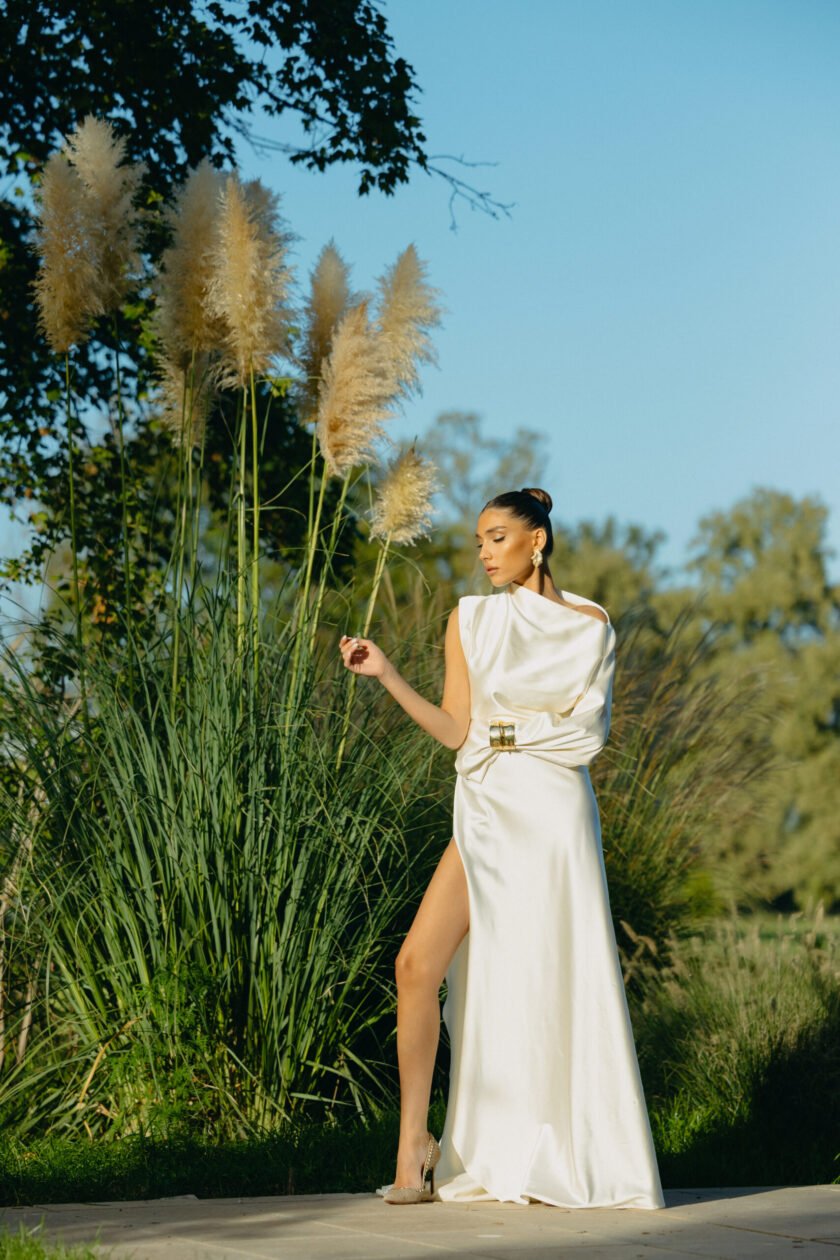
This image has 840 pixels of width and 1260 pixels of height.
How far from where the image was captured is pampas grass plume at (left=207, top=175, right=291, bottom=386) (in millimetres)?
4977

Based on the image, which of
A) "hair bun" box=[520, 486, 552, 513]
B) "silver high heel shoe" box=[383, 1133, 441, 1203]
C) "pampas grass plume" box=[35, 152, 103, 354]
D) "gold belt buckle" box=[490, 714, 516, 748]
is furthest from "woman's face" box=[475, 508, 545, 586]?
"pampas grass plume" box=[35, 152, 103, 354]

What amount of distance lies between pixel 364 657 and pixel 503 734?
1.40 ft

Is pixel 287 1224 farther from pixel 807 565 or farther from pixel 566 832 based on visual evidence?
pixel 807 565

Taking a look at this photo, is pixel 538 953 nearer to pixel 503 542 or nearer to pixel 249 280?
pixel 503 542

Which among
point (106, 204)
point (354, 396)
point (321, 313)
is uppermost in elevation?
point (106, 204)

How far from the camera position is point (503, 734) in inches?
149

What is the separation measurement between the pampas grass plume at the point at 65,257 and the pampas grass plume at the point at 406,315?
1.03 meters

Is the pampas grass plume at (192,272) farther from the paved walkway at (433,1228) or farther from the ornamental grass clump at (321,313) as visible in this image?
the paved walkway at (433,1228)

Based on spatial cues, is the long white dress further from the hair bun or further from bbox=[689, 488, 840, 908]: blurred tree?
bbox=[689, 488, 840, 908]: blurred tree

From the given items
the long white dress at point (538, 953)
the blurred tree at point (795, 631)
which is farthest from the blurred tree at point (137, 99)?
the blurred tree at point (795, 631)

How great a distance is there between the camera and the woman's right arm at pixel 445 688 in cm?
360

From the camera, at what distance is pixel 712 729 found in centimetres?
791

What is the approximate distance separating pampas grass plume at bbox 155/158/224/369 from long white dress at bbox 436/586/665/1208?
1863 mm

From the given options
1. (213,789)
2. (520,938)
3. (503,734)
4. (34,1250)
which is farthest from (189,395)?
(34,1250)
